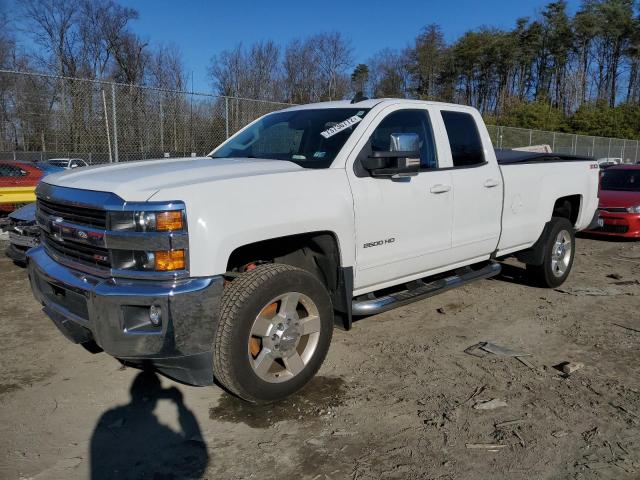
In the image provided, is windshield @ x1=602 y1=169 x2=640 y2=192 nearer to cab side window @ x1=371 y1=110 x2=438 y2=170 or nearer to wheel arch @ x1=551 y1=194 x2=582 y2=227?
wheel arch @ x1=551 y1=194 x2=582 y2=227

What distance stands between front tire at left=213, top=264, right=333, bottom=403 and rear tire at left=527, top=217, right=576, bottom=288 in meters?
3.49

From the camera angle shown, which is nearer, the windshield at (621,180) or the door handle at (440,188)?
the door handle at (440,188)

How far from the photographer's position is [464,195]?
4.66m

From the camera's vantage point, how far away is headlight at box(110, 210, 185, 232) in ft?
9.35

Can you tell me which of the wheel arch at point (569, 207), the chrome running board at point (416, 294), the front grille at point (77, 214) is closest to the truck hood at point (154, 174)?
the front grille at point (77, 214)

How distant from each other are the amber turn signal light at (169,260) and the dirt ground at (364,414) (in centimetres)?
102

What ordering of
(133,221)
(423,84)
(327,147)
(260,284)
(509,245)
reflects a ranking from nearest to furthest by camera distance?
(133,221), (260,284), (327,147), (509,245), (423,84)

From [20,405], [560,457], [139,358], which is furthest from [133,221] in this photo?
[560,457]

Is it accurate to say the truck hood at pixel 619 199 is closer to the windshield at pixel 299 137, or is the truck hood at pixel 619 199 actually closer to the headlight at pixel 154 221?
the windshield at pixel 299 137

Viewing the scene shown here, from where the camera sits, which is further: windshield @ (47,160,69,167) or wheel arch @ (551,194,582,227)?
windshield @ (47,160,69,167)

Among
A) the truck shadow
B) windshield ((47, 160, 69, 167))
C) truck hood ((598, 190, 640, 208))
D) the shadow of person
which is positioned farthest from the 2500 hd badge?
windshield ((47, 160, 69, 167))

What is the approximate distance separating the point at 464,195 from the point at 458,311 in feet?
4.77

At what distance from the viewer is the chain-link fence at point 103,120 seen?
892cm

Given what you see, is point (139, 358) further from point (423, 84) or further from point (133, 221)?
point (423, 84)
